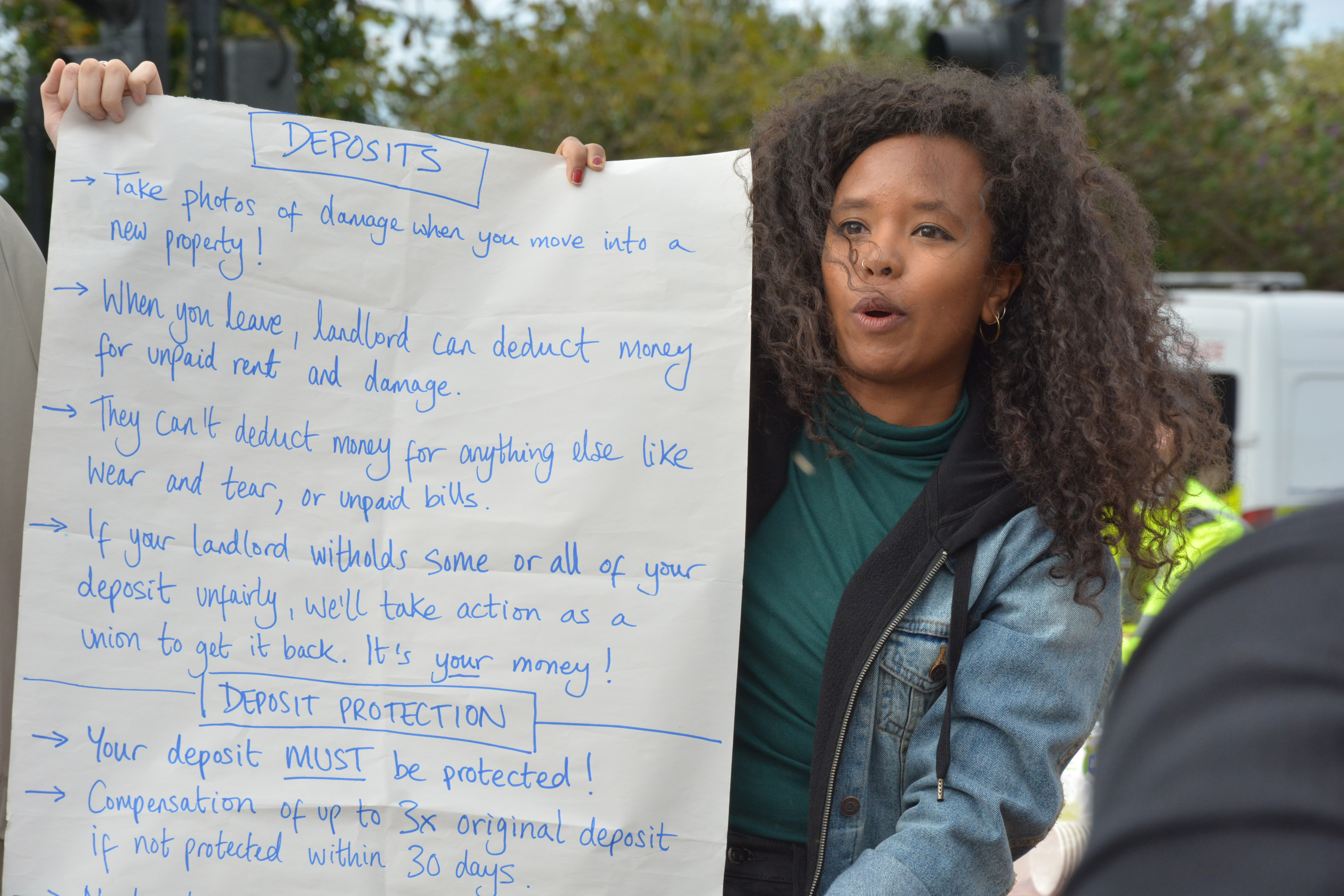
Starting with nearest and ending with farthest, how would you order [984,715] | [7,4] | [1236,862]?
[1236,862], [984,715], [7,4]

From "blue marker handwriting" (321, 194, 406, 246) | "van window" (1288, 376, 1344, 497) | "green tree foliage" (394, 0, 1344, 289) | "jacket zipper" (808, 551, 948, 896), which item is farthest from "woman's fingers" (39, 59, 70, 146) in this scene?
"van window" (1288, 376, 1344, 497)

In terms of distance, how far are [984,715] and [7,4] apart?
687 centimetres

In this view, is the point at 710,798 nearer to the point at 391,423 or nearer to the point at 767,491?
the point at 767,491

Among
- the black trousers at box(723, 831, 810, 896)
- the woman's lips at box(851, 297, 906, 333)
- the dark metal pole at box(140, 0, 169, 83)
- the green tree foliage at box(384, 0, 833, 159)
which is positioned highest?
the green tree foliage at box(384, 0, 833, 159)

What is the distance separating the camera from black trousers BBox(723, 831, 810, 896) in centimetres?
167

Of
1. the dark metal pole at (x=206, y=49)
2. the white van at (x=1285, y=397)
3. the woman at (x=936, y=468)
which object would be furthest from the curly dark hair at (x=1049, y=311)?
the white van at (x=1285, y=397)

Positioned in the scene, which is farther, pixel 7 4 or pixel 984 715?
pixel 7 4

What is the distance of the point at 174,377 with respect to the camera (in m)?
1.71

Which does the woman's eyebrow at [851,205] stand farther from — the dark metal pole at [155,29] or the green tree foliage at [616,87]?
the green tree foliage at [616,87]

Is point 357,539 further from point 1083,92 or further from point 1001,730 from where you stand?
point 1083,92

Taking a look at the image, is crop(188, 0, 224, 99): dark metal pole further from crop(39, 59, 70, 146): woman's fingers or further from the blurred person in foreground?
the blurred person in foreground

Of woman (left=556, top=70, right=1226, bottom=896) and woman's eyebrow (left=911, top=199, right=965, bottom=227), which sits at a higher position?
woman's eyebrow (left=911, top=199, right=965, bottom=227)

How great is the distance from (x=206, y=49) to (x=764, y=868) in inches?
173

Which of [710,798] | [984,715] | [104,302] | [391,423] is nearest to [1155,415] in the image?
[984,715]
